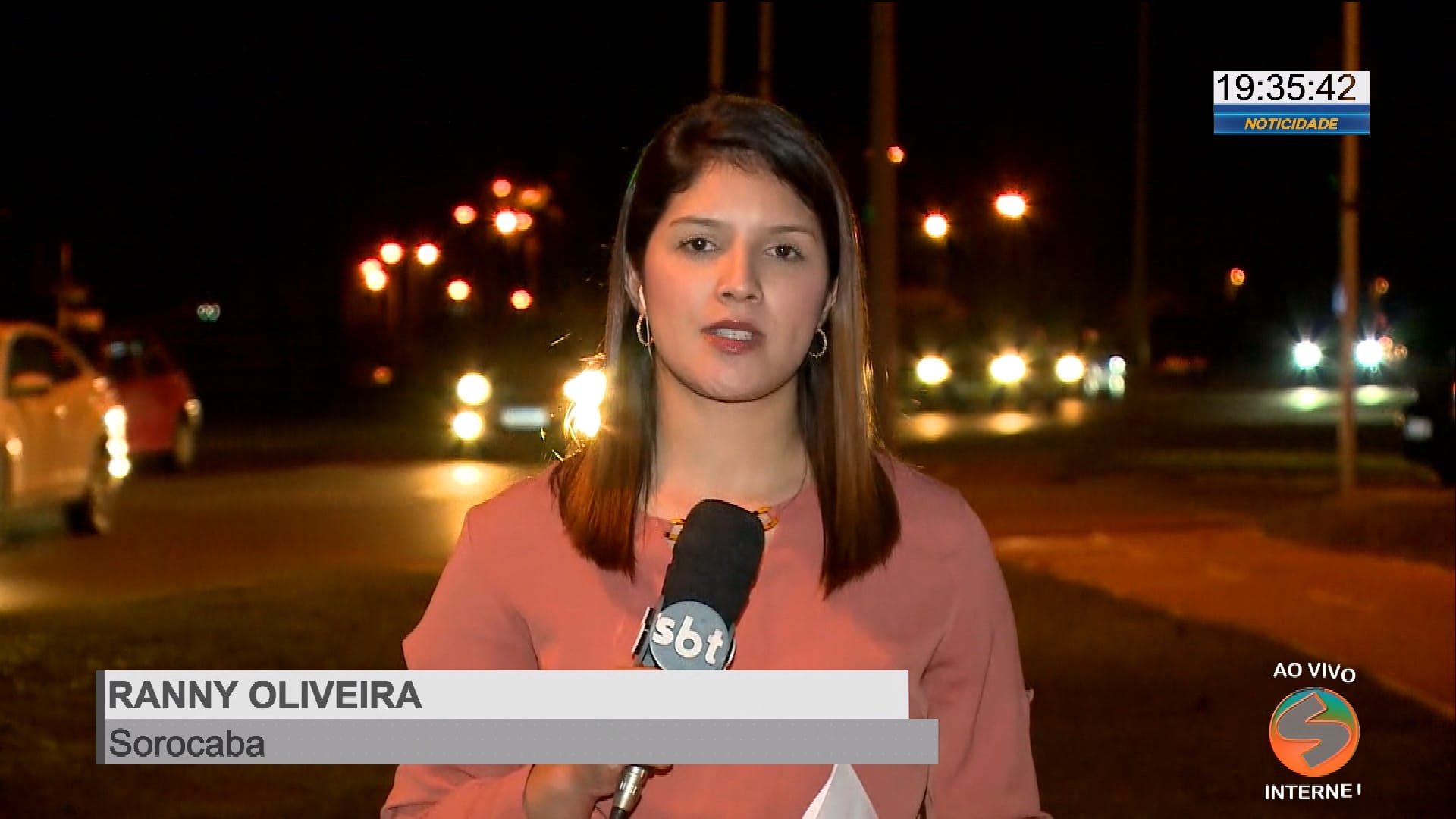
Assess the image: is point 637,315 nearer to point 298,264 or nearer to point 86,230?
point 86,230

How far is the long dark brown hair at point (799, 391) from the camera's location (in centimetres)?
277

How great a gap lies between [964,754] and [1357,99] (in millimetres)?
13486

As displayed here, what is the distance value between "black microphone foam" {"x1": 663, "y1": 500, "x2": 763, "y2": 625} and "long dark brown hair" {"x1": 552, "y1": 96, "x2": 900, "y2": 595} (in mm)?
122

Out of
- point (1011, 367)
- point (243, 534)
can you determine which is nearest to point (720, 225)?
point (243, 534)

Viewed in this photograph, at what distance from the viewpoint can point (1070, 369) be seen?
4706 centimetres

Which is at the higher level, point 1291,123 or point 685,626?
point 1291,123

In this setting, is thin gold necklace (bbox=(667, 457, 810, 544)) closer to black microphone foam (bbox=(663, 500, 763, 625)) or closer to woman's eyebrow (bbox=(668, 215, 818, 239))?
black microphone foam (bbox=(663, 500, 763, 625))

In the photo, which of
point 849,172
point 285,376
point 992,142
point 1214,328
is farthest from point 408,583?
point 285,376

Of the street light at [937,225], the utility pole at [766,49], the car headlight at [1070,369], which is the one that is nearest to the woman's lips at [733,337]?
the street light at [937,225]

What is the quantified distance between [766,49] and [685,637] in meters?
15.9

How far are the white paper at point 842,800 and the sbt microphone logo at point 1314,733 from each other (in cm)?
586

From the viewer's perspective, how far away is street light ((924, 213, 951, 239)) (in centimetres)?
1620

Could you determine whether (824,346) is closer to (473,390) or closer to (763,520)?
(763,520)

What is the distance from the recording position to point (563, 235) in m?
38.7
